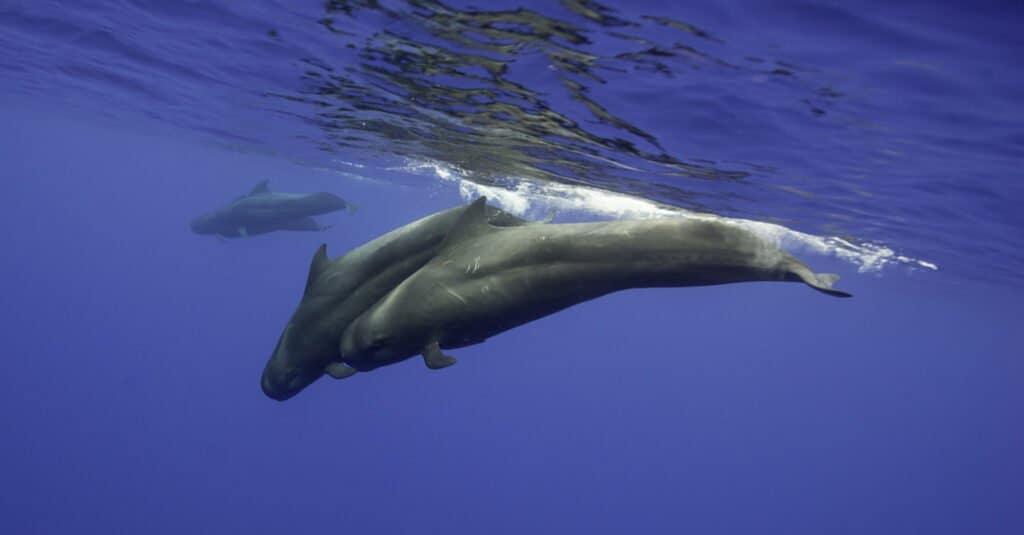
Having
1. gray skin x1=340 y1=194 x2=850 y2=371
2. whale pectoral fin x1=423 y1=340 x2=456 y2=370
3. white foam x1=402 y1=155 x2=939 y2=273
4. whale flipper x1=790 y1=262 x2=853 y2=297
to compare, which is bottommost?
white foam x1=402 y1=155 x2=939 y2=273

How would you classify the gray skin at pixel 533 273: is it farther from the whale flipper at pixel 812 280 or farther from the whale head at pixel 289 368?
the whale head at pixel 289 368

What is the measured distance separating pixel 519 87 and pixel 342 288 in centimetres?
648

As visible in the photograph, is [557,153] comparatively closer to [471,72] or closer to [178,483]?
[471,72]

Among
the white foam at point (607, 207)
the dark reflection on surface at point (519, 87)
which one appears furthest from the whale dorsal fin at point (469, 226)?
the white foam at point (607, 207)

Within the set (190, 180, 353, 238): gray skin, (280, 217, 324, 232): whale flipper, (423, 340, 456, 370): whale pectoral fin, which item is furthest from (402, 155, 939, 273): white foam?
(423, 340, 456, 370): whale pectoral fin

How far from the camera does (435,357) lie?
16.2 feet

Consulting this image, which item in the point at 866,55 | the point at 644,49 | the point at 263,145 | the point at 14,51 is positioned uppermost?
the point at 866,55

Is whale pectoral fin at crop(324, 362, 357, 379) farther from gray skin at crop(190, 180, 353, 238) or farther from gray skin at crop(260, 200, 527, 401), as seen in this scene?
gray skin at crop(190, 180, 353, 238)

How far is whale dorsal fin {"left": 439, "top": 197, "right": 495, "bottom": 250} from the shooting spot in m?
5.39

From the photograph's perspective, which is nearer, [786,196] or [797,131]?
[797,131]

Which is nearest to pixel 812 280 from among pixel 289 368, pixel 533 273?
pixel 533 273

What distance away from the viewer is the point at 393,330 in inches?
199

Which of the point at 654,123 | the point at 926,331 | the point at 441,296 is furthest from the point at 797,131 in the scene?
the point at 926,331

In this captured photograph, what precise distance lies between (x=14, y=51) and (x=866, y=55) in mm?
22956
